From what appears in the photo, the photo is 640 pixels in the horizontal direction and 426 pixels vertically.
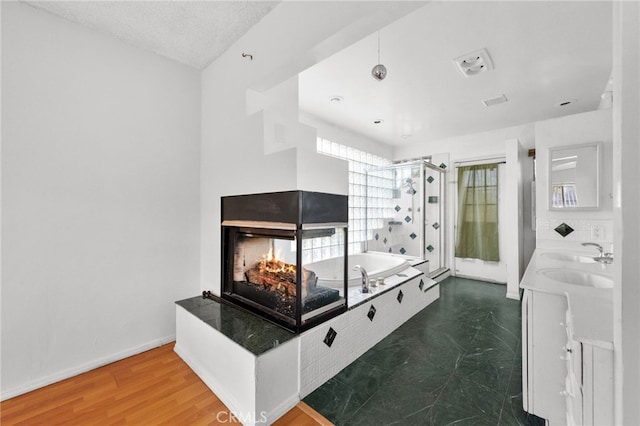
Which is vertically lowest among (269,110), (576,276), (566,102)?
(576,276)

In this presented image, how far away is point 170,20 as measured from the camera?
188 centimetres

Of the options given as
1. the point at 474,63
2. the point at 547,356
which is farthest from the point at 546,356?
the point at 474,63

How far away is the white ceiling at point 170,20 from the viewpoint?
1748 millimetres

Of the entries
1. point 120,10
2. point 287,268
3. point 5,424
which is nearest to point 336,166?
point 287,268

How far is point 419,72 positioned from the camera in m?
2.54

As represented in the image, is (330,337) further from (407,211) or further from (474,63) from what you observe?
(407,211)

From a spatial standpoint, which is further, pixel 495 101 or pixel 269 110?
pixel 495 101

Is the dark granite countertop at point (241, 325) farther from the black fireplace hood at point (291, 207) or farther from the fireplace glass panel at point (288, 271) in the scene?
the black fireplace hood at point (291, 207)

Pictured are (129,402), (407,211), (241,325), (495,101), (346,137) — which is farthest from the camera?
(407,211)

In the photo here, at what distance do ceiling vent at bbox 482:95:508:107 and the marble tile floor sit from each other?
2.48 m

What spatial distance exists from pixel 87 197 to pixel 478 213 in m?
4.97

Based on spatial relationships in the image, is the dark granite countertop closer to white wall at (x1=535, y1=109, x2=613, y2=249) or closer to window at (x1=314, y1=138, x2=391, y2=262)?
window at (x1=314, y1=138, x2=391, y2=262)

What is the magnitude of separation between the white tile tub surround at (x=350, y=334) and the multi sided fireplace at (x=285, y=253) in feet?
0.36

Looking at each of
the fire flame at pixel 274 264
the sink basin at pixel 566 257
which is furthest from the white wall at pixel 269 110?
the sink basin at pixel 566 257
